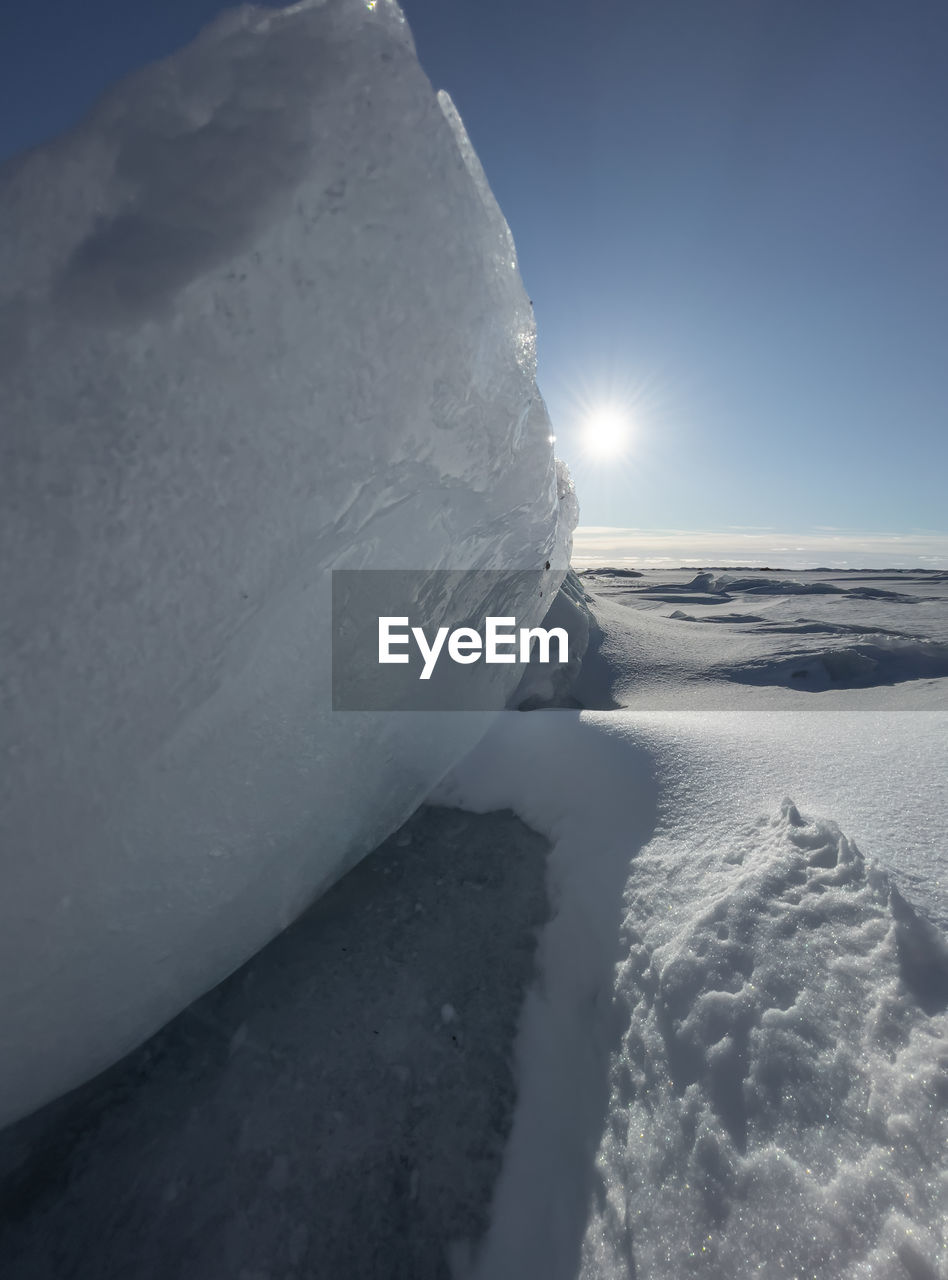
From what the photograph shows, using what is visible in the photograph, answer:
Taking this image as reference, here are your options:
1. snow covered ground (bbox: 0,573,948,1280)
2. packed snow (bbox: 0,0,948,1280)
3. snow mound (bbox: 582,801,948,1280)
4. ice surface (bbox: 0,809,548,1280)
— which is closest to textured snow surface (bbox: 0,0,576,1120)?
packed snow (bbox: 0,0,948,1280)

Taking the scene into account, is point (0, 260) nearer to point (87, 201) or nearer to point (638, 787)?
point (87, 201)

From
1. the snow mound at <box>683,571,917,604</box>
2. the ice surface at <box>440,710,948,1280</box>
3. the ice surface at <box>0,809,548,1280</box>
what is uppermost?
the snow mound at <box>683,571,917,604</box>

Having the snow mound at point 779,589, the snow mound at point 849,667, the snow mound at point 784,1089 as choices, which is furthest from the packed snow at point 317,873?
the snow mound at point 779,589

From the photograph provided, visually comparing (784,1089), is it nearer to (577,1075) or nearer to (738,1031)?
(738,1031)

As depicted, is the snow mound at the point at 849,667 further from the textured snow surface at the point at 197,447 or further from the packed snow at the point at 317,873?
the textured snow surface at the point at 197,447

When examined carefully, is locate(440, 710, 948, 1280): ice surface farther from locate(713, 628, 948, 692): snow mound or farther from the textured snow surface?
locate(713, 628, 948, 692): snow mound

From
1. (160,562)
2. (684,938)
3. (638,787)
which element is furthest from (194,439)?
(638,787)

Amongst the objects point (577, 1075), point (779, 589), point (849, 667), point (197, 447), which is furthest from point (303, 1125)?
point (779, 589)
